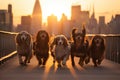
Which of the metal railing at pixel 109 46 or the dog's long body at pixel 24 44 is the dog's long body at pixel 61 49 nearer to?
the dog's long body at pixel 24 44

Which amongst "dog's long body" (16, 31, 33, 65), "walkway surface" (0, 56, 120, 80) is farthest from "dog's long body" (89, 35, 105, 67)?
"dog's long body" (16, 31, 33, 65)

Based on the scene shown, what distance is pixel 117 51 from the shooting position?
72.3ft

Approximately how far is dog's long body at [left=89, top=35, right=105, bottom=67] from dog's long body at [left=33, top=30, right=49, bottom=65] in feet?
5.19

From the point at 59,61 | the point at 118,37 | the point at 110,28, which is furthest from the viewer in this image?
the point at 110,28

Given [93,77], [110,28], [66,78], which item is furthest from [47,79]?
[110,28]

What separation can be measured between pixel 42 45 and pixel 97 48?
1927 millimetres

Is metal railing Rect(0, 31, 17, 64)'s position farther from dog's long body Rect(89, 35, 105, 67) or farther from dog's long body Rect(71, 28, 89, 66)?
dog's long body Rect(89, 35, 105, 67)

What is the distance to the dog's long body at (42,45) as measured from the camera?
17703 mm

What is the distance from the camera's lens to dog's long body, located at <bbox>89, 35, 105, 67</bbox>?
1778cm

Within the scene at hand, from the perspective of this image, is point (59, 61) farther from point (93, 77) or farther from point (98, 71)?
point (93, 77)

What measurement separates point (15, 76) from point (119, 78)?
294 cm

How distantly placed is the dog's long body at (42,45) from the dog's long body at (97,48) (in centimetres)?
158

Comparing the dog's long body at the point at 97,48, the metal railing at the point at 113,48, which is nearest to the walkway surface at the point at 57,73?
the dog's long body at the point at 97,48

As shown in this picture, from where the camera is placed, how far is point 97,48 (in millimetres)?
17859
